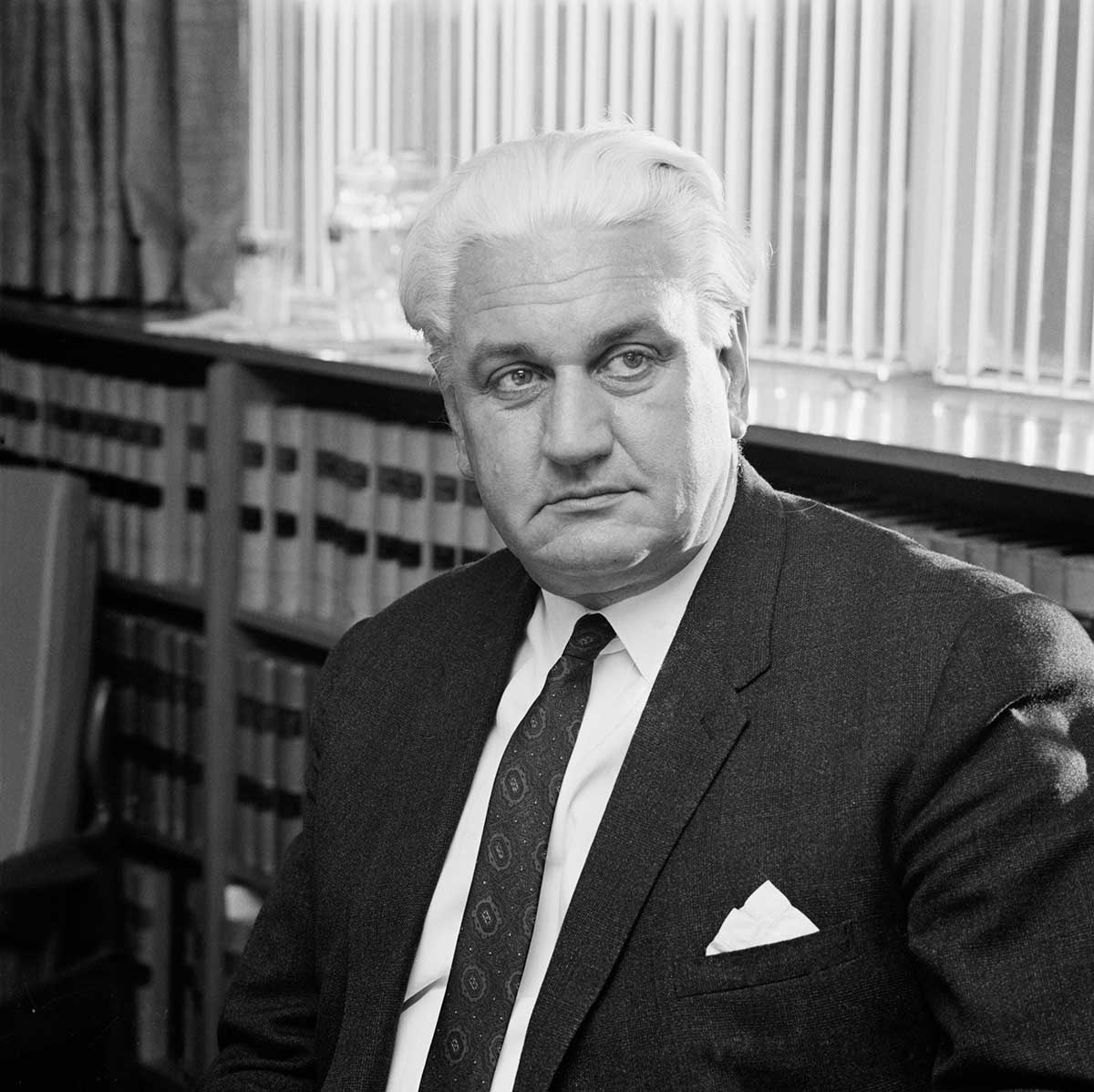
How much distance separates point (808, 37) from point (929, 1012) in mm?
1758

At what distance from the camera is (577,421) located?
4.59 ft

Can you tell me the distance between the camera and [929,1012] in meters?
1.29

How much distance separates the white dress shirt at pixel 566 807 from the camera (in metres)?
1.44

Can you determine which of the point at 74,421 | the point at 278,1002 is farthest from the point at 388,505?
the point at 278,1002

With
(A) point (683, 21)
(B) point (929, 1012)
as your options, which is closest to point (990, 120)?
(A) point (683, 21)

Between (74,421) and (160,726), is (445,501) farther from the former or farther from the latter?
(74,421)

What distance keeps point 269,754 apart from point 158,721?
40 cm

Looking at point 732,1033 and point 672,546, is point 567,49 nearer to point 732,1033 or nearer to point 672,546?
point 672,546

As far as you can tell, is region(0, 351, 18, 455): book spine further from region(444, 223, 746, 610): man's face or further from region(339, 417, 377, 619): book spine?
region(444, 223, 746, 610): man's face

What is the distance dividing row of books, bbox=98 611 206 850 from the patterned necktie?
1.74 m

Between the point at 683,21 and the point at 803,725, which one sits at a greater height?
the point at 683,21

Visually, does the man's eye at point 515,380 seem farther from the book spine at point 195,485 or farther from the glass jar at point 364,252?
the book spine at point 195,485

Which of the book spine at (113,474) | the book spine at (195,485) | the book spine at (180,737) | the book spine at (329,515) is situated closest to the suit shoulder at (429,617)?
the book spine at (329,515)

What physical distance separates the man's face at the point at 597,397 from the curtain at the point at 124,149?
2151 millimetres
